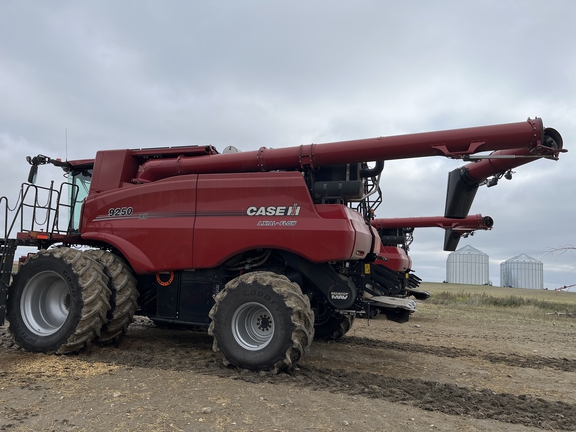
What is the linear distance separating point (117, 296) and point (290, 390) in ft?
10.1

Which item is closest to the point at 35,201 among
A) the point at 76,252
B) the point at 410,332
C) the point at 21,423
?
the point at 76,252

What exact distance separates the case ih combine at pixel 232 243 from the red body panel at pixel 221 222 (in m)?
0.02

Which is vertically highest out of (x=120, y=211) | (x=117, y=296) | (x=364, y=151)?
(x=364, y=151)

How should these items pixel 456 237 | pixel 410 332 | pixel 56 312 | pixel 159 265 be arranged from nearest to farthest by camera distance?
pixel 159 265 → pixel 56 312 → pixel 410 332 → pixel 456 237

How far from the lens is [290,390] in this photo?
16.2 ft

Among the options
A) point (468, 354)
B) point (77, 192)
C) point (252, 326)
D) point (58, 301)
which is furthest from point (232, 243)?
point (468, 354)

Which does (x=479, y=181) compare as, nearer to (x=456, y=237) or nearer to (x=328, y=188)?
(x=328, y=188)

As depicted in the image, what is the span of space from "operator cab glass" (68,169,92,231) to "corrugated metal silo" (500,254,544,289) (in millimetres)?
46213

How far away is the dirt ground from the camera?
4.01 metres

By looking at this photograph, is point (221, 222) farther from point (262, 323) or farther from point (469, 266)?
point (469, 266)

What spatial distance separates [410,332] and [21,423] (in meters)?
8.60

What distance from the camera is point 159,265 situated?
6699 mm

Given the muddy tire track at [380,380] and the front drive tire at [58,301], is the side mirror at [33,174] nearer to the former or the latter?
the front drive tire at [58,301]

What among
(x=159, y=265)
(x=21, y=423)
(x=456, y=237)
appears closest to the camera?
(x=21, y=423)
